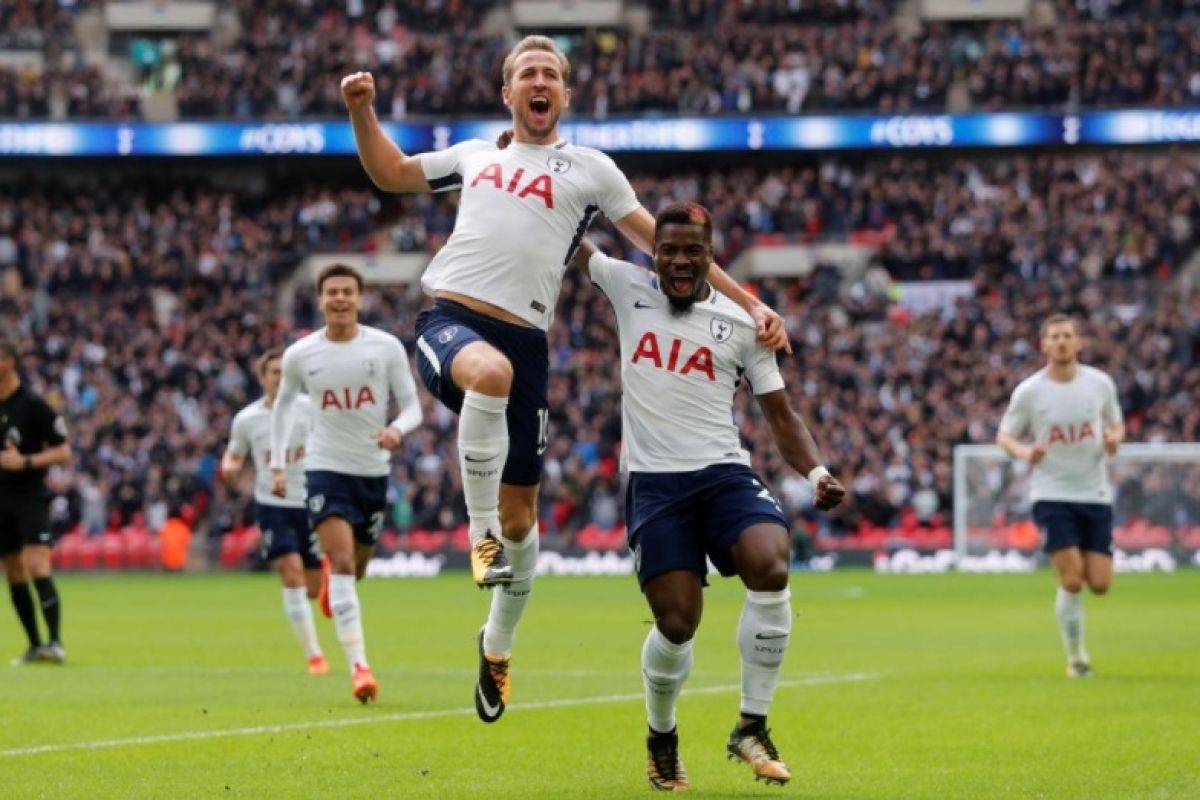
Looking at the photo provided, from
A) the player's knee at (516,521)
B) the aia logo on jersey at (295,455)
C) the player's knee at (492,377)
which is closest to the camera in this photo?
the player's knee at (492,377)

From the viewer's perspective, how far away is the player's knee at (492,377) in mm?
9500

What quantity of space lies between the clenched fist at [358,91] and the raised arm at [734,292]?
1432 mm

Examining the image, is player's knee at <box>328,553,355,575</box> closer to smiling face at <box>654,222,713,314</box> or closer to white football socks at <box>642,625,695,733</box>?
white football socks at <box>642,625,695,733</box>

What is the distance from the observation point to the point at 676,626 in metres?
9.65

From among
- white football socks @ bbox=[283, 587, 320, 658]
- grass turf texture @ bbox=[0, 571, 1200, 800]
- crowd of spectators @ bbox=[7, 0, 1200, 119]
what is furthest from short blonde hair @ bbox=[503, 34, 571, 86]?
crowd of spectators @ bbox=[7, 0, 1200, 119]

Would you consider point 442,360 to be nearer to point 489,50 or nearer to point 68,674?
point 68,674

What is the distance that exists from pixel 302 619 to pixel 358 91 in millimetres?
8690

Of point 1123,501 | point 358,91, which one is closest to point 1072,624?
point 358,91

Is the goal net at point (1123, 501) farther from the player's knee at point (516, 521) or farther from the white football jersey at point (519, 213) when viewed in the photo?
the white football jersey at point (519, 213)

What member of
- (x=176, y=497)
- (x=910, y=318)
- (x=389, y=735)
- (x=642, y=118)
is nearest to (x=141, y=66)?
(x=642, y=118)

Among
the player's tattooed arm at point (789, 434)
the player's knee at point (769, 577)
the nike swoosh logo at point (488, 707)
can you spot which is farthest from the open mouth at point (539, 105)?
the nike swoosh logo at point (488, 707)

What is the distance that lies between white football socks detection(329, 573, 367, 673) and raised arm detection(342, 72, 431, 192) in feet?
16.3

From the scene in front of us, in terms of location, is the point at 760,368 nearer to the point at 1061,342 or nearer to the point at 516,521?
the point at 516,521

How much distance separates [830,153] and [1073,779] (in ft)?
149
